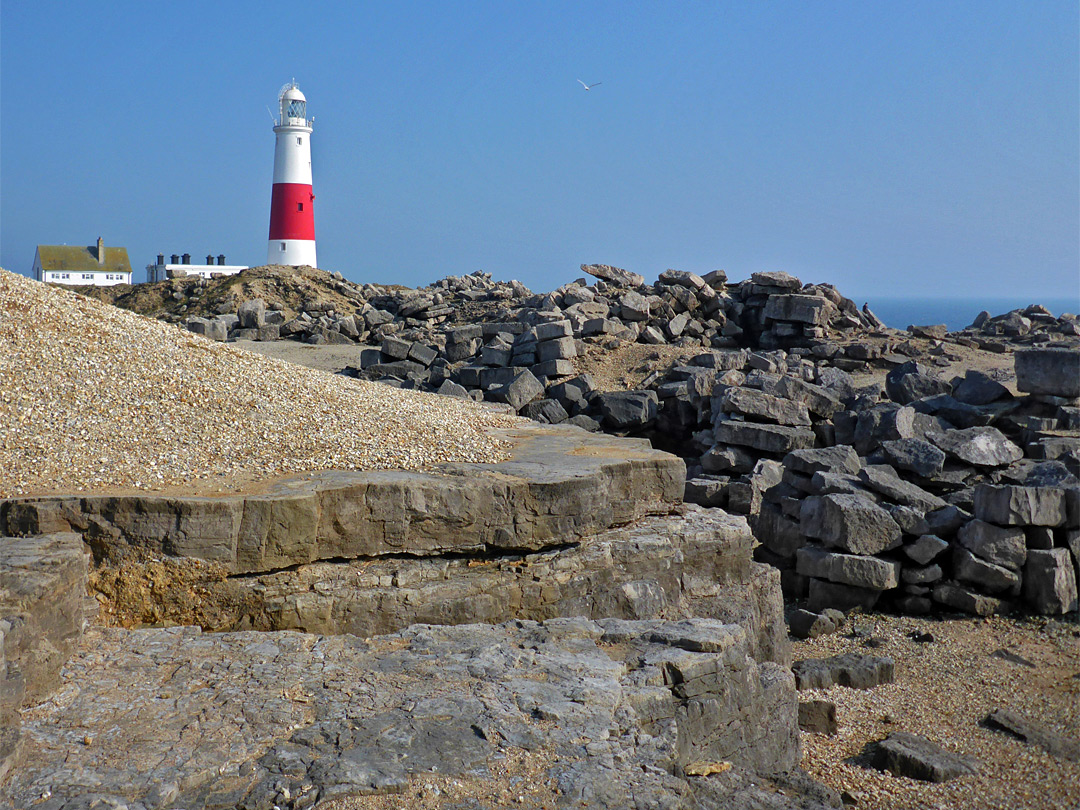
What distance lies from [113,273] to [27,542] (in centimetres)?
4978

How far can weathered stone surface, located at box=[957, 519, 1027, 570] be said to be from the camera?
31.4 feet

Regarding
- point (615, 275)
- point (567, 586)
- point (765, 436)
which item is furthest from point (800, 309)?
point (567, 586)

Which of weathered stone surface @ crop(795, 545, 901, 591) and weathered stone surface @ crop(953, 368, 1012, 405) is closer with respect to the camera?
weathered stone surface @ crop(795, 545, 901, 591)

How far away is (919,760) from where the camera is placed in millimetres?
6359

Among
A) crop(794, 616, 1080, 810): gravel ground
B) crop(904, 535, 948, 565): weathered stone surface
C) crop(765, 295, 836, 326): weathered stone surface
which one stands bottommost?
crop(794, 616, 1080, 810): gravel ground

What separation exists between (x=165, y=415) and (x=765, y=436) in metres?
8.80

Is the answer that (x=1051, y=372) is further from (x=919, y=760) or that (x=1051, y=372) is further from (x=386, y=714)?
(x=386, y=714)

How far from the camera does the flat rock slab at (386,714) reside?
393 cm

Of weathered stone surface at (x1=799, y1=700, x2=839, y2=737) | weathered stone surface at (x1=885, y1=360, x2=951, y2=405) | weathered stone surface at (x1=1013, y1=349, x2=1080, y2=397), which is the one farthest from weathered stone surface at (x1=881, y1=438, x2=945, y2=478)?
weathered stone surface at (x1=799, y1=700, x2=839, y2=737)

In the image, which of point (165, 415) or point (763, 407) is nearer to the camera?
point (165, 415)

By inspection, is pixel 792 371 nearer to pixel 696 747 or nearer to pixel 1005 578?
pixel 1005 578

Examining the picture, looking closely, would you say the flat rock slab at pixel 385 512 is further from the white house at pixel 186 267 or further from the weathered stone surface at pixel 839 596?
the white house at pixel 186 267

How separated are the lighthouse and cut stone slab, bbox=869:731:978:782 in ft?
118

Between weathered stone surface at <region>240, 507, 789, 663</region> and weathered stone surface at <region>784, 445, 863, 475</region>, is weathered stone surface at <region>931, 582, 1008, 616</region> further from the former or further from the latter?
weathered stone surface at <region>240, 507, 789, 663</region>
